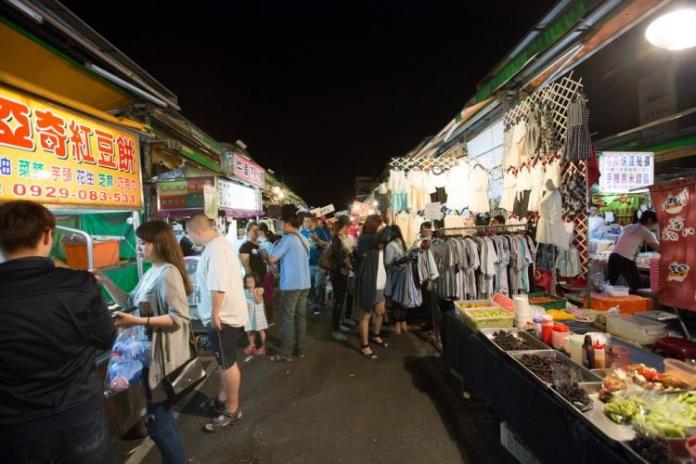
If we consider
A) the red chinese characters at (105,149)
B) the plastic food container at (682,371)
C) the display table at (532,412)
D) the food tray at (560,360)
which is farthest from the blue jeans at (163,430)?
the plastic food container at (682,371)

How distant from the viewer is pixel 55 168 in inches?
121

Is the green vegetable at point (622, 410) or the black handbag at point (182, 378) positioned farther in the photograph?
the black handbag at point (182, 378)

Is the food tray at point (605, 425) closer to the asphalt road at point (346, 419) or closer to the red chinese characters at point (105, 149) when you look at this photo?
the asphalt road at point (346, 419)

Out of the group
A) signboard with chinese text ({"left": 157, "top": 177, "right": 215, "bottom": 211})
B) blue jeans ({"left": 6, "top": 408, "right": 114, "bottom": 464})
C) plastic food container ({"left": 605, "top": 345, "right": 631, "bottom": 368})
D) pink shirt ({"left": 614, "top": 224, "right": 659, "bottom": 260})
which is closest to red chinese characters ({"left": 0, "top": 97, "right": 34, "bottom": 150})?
blue jeans ({"left": 6, "top": 408, "right": 114, "bottom": 464})

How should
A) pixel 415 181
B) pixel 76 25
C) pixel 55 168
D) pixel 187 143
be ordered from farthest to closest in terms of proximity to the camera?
1. pixel 415 181
2. pixel 187 143
3. pixel 76 25
4. pixel 55 168

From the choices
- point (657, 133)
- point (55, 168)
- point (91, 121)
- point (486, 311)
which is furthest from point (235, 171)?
point (657, 133)

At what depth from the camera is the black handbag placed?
109 inches

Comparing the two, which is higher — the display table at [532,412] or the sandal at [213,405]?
the display table at [532,412]

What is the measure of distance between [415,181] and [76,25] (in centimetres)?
576

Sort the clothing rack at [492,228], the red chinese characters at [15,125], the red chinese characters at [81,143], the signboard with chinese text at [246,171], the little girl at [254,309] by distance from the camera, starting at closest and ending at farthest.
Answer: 1. the red chinese characters at [15,125]
2. the red chinese characters at [81,143]
3. the little girl at [254,309]
4. the clothing rack at [492,228]
5. the signboard with chinese text at [246,171]

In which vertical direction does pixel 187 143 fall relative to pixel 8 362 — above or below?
above

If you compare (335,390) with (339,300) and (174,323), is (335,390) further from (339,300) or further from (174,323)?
(174,323)

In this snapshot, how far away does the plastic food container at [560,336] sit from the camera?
3320 millimetres

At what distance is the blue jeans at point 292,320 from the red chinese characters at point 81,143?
3.13 meters
